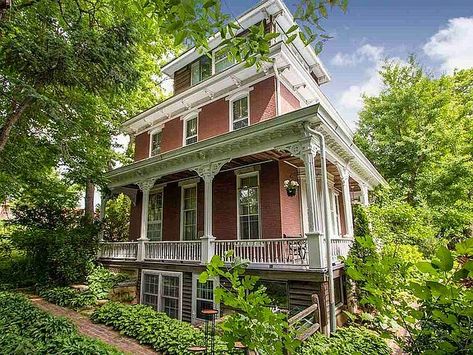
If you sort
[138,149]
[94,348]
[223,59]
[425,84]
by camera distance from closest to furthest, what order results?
1. [94,348]
2. [223,59]
3. [138,149]
4. [425,84]

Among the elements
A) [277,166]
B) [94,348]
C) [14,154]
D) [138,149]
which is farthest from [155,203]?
[94,348]

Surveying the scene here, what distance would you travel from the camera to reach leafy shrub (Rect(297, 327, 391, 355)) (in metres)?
5.29

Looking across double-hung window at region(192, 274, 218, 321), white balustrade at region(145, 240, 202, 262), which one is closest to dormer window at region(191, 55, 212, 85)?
white balustrade at region(145, 240, 202, 262)

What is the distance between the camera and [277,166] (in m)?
9.52

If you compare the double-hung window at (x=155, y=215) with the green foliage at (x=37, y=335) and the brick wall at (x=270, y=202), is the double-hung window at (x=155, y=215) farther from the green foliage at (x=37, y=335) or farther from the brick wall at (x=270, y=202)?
the green foliage at (x=37, y=335)

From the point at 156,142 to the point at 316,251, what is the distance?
1041cm

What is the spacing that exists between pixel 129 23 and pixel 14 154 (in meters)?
5.67

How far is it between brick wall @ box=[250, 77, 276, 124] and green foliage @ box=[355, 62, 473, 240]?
32.2 feet

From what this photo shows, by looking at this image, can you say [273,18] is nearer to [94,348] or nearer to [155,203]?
[155,203]

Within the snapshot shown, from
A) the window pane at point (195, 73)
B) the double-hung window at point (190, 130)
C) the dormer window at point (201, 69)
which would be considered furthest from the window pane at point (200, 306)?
the window pane at point (195, 73)

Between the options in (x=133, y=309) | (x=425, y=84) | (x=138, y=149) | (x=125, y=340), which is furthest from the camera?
(x=425, y=84)

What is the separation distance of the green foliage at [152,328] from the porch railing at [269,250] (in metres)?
1.97

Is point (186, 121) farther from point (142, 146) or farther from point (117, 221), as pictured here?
point (117, 221)

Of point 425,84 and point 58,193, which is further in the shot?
point 425,84
